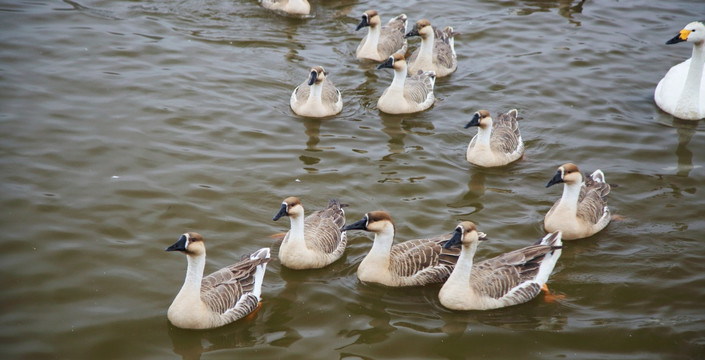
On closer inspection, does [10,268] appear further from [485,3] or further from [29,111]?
[485,3]

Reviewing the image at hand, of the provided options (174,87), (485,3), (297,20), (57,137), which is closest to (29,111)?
(57,137)

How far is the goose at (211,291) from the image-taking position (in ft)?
25.3

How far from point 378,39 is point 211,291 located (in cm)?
935

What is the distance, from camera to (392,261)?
8.72 m

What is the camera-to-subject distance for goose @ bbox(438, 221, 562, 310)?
825cm

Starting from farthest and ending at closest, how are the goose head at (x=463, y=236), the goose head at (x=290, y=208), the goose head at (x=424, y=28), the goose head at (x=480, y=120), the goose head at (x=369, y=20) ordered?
the goose head at (x=369, y=20), the goose head at (x=424, y=28), the goose head at (x=480, y=120), the goose head at (x=290, y=208), the goose head at (x=463, y=236)

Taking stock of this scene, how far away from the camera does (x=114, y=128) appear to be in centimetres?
1200

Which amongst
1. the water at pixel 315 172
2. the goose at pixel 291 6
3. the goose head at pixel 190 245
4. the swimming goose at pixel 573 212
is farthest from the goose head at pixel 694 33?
the goose head at pixel 190 245

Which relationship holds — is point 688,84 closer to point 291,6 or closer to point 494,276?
point 494,276

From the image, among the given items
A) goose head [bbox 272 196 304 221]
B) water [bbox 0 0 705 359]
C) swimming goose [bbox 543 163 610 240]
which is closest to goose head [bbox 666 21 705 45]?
water [bbox 0 0 705 359]

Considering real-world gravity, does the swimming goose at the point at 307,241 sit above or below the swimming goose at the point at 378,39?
below

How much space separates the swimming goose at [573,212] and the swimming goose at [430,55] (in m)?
5.88

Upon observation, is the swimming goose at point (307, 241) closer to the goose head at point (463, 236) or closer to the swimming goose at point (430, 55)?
the goose head at point (463, 236)

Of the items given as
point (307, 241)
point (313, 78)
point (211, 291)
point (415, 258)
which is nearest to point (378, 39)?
point (313, 78)
